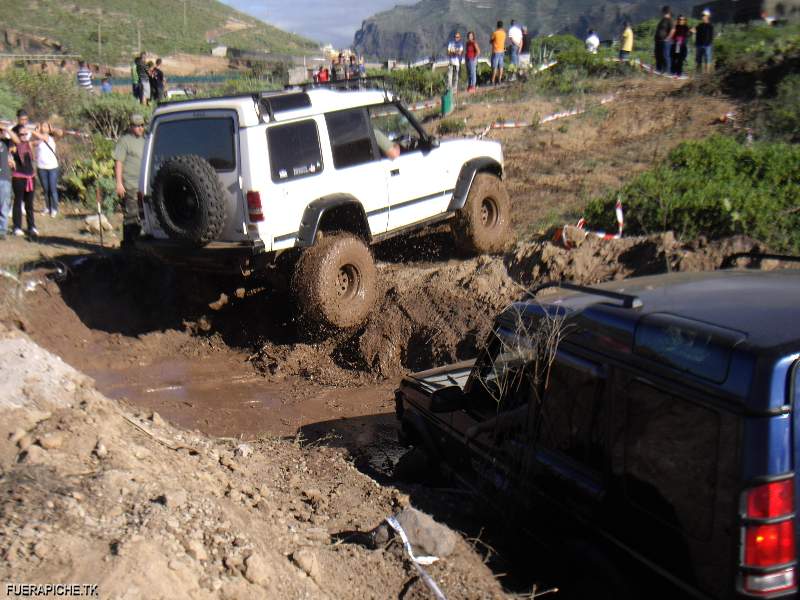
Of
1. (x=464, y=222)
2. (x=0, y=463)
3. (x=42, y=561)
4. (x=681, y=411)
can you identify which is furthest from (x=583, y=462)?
(x=464, y=222)

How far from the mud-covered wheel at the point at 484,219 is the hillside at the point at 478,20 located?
134 feet

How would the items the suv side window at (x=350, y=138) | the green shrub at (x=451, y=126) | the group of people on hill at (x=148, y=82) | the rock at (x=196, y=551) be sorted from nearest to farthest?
the rock at (x=196, y=551) → the suv side window at (x=350, y=138) → the green shrub at (x=451, y=126) → the group of people on hill at (x=148, y=82)

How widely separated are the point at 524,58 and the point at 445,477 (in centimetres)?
1900

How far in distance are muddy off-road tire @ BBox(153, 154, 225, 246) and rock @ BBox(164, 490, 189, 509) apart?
3825 mm

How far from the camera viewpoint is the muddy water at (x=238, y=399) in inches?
274

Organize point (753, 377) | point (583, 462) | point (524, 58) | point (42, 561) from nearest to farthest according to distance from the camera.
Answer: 1. point (753, 377)
2. point (42, 561)
3. point (583, 462)
4. point (524, 58)

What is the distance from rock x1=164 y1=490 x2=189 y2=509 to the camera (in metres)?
3.65

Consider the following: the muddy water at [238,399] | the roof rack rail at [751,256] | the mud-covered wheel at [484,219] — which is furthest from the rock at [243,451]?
the mud-covered wheel at [484,219]

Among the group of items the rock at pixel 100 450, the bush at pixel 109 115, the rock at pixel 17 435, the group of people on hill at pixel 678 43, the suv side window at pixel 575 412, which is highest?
the group of people on hill at pixel 678 43

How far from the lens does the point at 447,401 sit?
161 inches

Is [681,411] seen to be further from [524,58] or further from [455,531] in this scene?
[524,58]

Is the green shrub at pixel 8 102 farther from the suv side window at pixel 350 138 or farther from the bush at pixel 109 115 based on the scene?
the suv side window at pixel 350 138

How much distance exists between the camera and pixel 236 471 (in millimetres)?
4961

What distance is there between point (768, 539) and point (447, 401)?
1.84m
